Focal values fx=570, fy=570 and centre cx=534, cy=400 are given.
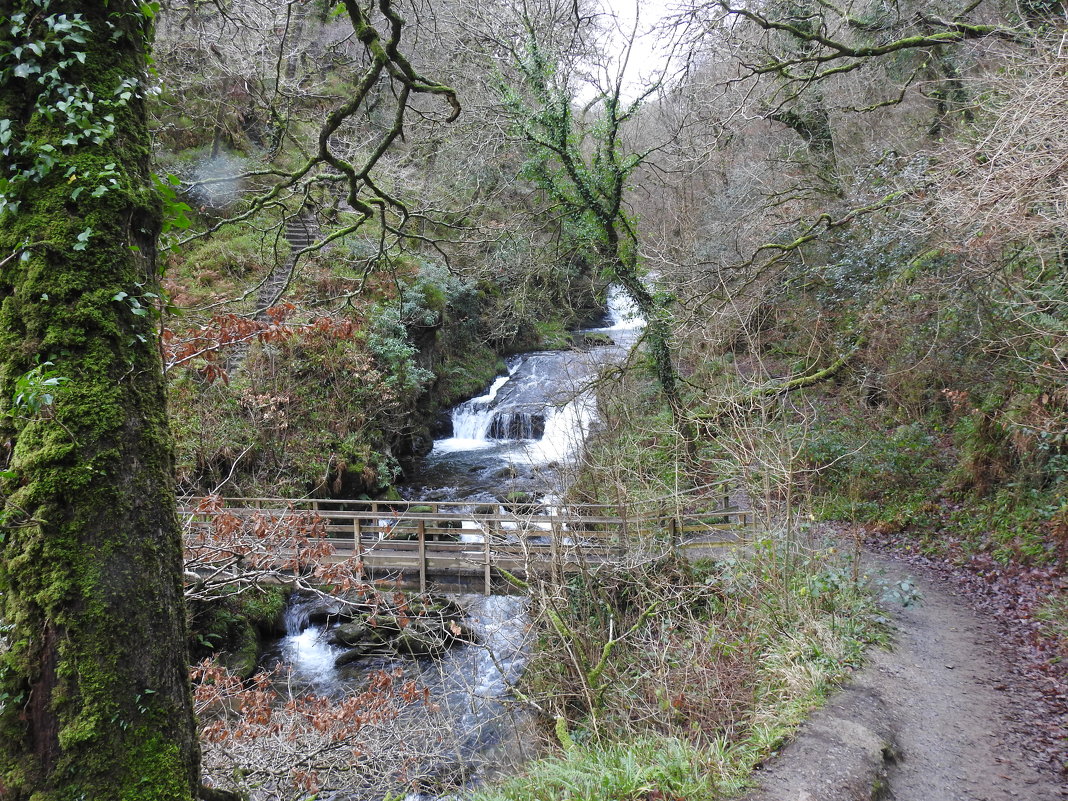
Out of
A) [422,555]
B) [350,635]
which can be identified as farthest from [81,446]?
[350,635]

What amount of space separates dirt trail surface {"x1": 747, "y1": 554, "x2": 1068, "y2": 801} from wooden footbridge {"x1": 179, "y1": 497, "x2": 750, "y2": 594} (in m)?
2.43

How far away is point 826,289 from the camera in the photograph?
12711 mm

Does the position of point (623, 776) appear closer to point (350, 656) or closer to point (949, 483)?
point (350, 656)

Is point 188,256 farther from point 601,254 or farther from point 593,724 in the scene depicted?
point 593,724

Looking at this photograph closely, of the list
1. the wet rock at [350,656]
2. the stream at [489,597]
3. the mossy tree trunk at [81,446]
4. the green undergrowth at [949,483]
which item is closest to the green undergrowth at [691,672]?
the stream at [489,597]

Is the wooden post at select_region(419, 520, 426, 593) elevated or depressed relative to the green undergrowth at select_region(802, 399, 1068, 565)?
depressed

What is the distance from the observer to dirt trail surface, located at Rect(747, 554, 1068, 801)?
3.97 metres

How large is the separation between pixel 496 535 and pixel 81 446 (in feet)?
16.2

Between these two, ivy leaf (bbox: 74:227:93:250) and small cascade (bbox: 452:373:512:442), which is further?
small cascade (bbox: 452:373:512:442)

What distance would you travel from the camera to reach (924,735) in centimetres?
464

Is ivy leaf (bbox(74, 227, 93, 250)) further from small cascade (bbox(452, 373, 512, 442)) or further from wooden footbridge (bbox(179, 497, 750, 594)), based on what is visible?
A: small cascade (bbox(452, 373, 512, 442))

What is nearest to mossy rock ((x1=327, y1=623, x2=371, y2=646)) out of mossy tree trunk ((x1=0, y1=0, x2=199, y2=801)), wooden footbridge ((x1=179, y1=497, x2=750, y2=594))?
wooden footbridge ((x1=179, y1=497, x2=750, y2=594))

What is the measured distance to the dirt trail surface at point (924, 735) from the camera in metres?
3.97

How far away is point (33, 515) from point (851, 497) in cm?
1159
